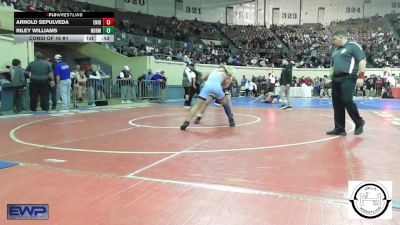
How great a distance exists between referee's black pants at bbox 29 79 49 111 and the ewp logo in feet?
33.1

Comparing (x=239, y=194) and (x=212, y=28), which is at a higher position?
(x=212, y=28)

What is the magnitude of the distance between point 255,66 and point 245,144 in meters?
28.0

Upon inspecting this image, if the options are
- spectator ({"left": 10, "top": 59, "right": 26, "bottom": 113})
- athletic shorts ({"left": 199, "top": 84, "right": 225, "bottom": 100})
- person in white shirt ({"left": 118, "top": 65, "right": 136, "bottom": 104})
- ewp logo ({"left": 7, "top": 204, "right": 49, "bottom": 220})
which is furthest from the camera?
person in white shirt ({"left": 118, "top": 65, "right": 136, "bottom": 104})

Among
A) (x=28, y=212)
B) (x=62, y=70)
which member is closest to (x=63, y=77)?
(x=62, y=70)

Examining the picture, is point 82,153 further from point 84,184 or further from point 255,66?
point 255,66

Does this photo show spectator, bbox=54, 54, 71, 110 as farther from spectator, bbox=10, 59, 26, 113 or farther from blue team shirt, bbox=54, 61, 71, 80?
spectator, bbox=10, 59, 26, 113

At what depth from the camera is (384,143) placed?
6.26 meters

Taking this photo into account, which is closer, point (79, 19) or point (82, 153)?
point (82, 153)

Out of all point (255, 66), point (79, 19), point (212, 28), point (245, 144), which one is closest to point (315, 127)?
point (245, 144)

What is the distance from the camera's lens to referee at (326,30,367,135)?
691cm

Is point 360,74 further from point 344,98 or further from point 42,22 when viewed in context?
point 42,22

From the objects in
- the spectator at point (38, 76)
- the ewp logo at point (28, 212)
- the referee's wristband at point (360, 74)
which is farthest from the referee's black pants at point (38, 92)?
the ewp logo at point (28, 212)
